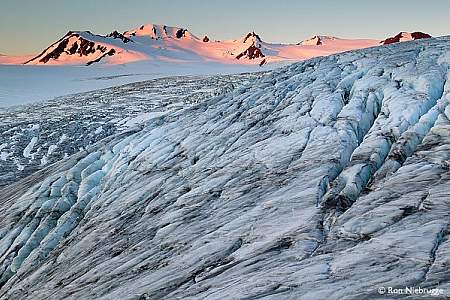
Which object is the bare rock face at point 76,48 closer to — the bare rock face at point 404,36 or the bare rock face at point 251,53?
the bare rock face at point 251,53

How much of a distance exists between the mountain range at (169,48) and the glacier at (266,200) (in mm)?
96286

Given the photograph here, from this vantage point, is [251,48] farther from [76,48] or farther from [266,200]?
[266,200]

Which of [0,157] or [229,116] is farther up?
[229,116]

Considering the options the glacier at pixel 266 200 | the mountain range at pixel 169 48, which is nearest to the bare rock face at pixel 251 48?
the mountain range at pixel 169 48

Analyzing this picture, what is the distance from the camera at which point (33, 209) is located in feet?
42.3

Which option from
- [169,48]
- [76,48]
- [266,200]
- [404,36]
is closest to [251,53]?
[169,48]

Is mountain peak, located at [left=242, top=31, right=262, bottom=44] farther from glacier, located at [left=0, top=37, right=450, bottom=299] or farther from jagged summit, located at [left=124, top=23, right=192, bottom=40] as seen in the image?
glacier, located at [left=0, top=37, right=450, bottom=299]

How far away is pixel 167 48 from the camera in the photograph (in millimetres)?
131500

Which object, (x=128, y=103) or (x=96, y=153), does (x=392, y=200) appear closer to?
(x=96, y=153)

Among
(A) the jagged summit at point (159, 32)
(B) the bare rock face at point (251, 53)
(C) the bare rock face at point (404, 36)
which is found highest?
(A) the jagged summit at point (159, 32)

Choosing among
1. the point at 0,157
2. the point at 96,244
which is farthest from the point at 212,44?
the point at 96,244

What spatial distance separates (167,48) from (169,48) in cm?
110

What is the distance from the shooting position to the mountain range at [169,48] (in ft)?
388

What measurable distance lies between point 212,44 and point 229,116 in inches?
5441
